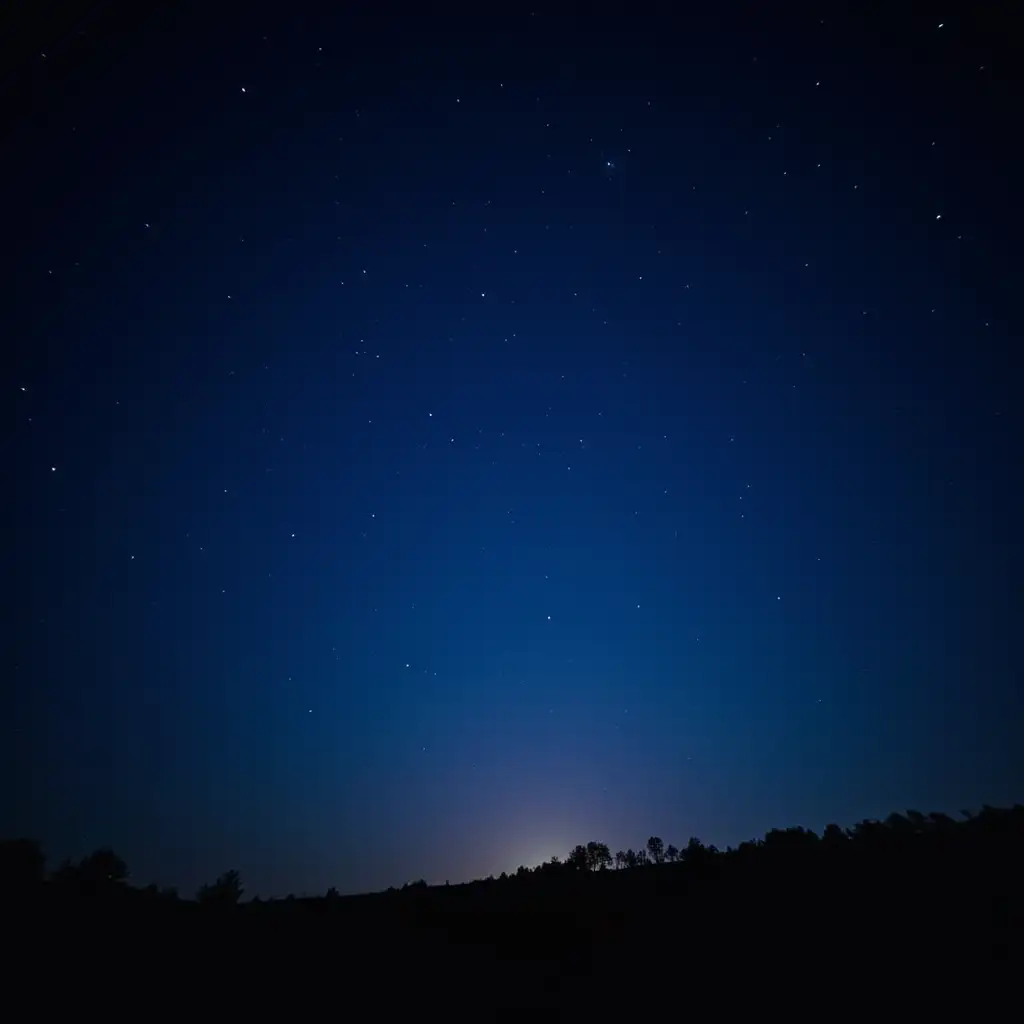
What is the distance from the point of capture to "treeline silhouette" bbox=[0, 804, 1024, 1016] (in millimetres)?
8797

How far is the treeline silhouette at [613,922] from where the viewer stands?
28.9 feet

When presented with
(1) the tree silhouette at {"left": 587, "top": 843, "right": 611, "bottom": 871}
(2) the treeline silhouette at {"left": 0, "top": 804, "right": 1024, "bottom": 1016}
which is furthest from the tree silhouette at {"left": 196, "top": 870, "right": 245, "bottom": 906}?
(1) the tree silhouette at {"left": 587, "top": 843, "right": 611, "bottom": 871}

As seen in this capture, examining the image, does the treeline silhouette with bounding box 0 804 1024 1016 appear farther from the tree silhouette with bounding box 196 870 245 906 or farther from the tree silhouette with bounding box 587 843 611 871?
the tree silhouette with bounding box 587 843 611 871

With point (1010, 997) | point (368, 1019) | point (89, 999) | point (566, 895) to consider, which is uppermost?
point (566, 895)

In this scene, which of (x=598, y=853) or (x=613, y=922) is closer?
(x=613, y=922)

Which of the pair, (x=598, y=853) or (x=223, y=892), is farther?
(x=598, y=853)

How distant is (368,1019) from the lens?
7672mm

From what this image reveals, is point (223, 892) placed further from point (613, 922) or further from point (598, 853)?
point (598, 853)

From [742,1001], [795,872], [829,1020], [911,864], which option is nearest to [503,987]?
[742,1001]

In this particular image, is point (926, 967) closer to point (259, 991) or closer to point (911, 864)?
point (911, 864)

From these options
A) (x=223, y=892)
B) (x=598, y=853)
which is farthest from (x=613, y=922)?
(x=598, y=853)

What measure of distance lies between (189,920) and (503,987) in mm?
5344

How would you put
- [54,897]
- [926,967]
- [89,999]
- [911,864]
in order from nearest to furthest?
[89,999] < [926,967] < [54,897] < [911,864]

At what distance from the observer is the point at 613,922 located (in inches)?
455
